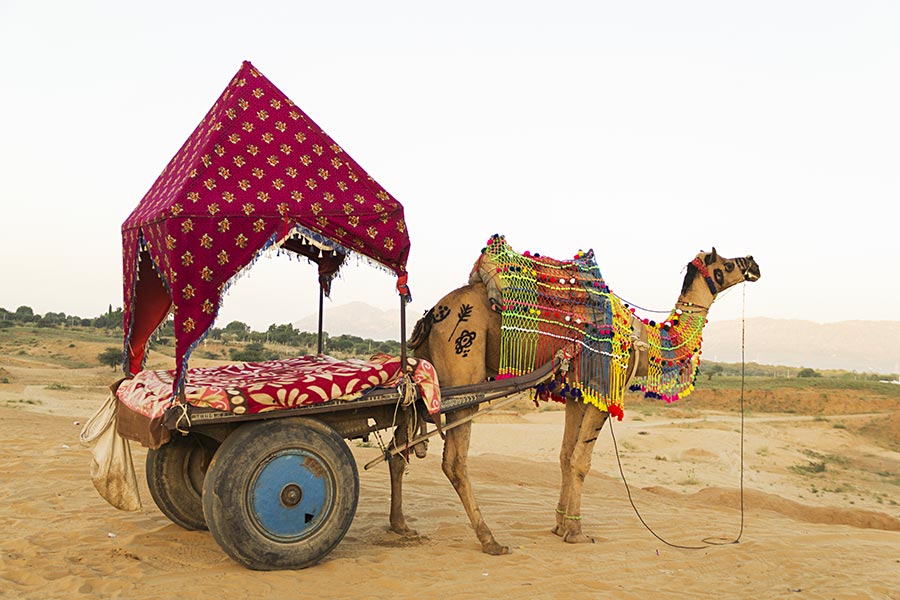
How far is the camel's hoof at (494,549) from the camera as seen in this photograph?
6117mm

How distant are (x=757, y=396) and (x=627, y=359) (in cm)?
2494

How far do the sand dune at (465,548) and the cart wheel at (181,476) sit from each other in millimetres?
176

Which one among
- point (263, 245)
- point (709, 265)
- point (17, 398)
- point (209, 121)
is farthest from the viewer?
point (17, 398)

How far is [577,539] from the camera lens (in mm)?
6793

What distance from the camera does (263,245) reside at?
17.2 ft

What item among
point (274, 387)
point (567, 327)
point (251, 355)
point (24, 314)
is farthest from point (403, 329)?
point (24, 314)

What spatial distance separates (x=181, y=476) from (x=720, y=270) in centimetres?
587

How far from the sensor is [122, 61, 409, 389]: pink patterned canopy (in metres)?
5.00

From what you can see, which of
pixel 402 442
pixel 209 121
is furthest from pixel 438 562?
pixel 209 121

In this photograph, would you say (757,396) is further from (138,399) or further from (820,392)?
(138,399)

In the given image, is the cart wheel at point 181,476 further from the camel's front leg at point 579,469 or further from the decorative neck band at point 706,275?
the decorative neck band at point 706,275

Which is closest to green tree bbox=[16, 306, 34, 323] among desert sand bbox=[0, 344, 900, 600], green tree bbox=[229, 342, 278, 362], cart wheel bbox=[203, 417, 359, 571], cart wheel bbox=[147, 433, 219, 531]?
green tree bbox=[229, 342, 278, 362]

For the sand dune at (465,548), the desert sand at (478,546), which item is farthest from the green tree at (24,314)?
the sand dune at (465,548)

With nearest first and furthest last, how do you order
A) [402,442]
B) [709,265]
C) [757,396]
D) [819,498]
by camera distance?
[402,442] → [709,265] → [819,498] → [757,396]
